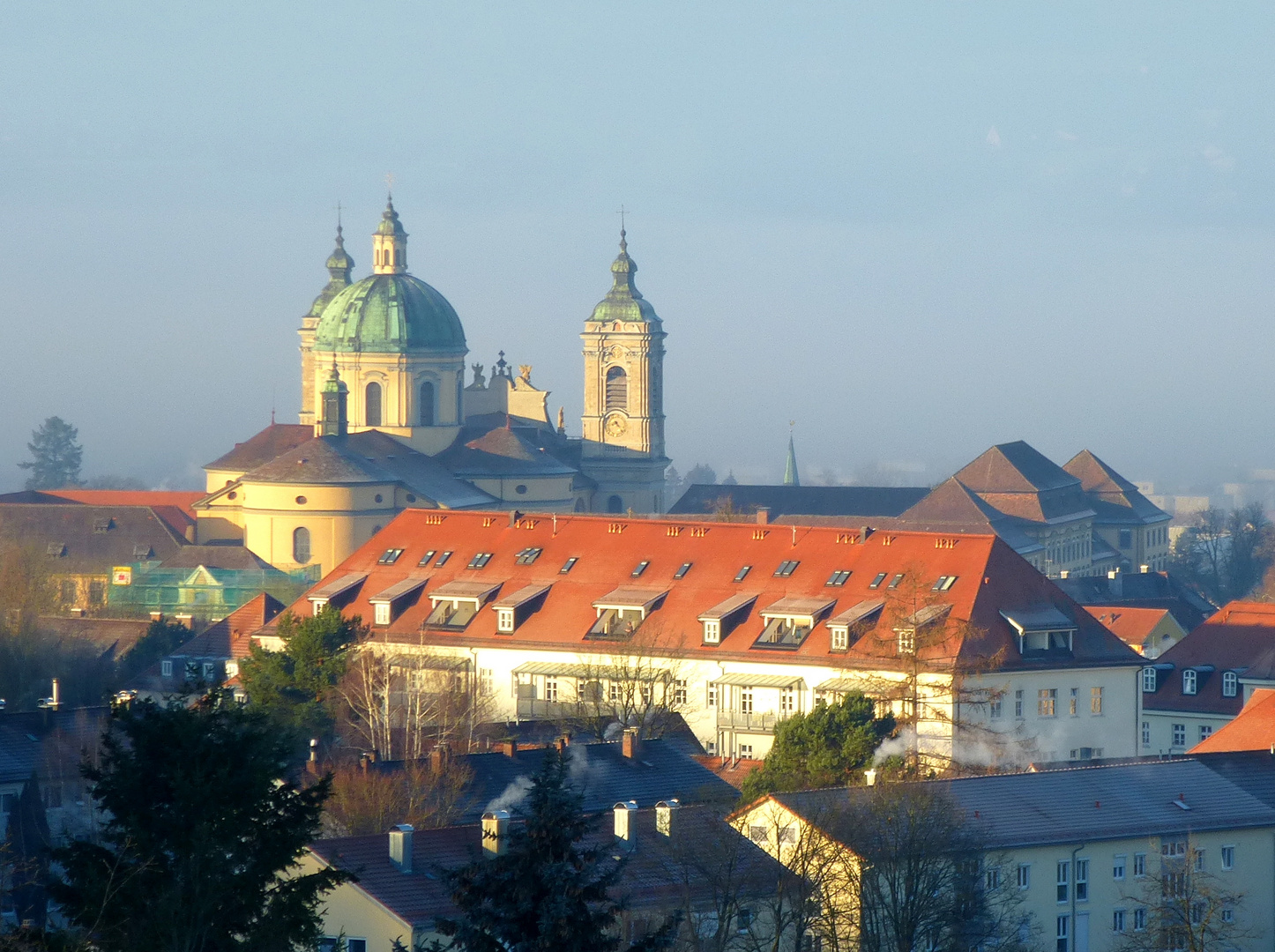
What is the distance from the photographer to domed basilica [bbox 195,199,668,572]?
377 feet

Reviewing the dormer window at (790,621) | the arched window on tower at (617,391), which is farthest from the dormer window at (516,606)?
the arched window on tower at (617,391)

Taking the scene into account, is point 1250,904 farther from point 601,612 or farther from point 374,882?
point 601,612

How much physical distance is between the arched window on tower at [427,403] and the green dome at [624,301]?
12158 mm

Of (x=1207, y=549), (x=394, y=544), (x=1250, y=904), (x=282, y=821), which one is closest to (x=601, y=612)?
(x=394, y=544)

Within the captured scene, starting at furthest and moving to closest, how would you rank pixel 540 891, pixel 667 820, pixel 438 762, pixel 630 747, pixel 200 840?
1. pixel 630 747
2. pixel 438 762
3. pixel 667 820
4. pixel 200 840
5. pixel 540 891

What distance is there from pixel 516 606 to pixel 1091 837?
1221 inches

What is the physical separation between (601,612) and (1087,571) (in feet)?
224

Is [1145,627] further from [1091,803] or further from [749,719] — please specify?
[1091,803]

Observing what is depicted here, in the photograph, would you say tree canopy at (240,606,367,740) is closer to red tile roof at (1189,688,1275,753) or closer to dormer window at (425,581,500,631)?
dormer window at (425,581,500,631)

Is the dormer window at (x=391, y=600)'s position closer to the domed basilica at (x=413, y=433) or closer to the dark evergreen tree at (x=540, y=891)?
the domed basilica at (x=413, y=433)

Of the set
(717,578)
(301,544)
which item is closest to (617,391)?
(301,544)

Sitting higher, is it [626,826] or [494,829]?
[494,829]

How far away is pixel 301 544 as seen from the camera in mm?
114500

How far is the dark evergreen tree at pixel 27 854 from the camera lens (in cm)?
3484
